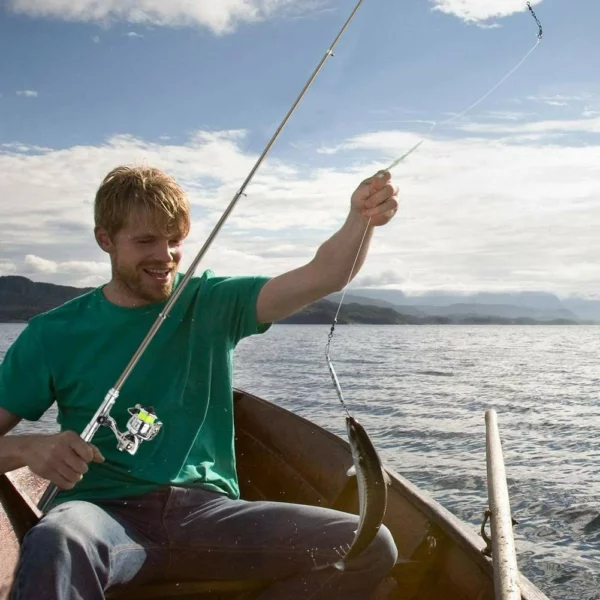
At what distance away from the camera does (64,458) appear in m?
2.87

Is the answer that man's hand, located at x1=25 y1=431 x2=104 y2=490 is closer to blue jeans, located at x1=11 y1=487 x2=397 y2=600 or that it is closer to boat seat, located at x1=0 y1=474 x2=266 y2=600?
blue jeans, located at x1=11 y1=487 x2=397 y2=600

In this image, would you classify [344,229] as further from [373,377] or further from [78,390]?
[373,377]

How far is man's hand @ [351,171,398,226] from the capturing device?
3.05 meters

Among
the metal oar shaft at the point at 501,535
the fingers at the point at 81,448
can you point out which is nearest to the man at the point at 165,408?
the fingers at the point at 81,448

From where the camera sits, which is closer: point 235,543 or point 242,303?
point 235,543

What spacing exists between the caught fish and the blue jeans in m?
0.13

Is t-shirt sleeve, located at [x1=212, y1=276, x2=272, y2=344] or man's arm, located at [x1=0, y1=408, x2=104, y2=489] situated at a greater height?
t-shirt sleeve, located at [x1=212, y1=276, x2=272, y2=344]

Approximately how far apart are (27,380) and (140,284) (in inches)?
30.9

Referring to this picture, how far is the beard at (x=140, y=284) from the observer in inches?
140

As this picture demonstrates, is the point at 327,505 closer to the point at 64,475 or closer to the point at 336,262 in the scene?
the point at 336,262

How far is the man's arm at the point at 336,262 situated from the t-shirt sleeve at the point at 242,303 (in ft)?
0.13

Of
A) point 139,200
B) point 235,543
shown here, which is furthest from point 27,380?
point 235,543

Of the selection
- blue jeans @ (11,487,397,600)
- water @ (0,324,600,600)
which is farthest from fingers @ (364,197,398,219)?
water @ (0,324,600,600)

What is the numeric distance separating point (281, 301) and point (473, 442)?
12.1m
